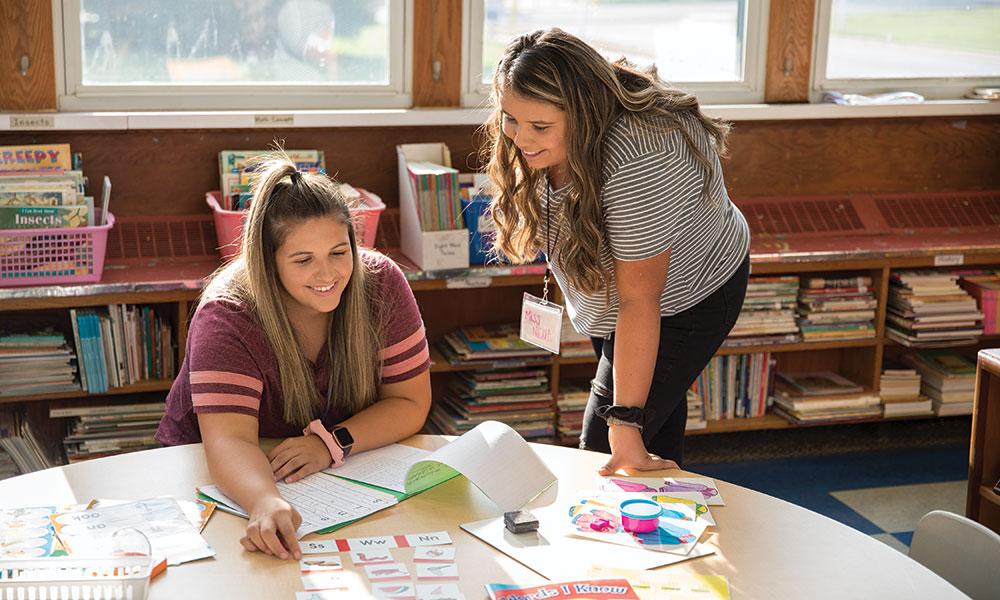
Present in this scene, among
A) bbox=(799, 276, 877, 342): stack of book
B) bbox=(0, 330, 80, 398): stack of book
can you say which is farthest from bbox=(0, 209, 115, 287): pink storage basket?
bbox=(799, 276, 877, 342): stack of book

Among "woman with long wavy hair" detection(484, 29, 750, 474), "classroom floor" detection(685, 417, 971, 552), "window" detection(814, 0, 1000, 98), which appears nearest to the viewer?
"woman with long wavy hair" detection(484, 29, 750, 474)

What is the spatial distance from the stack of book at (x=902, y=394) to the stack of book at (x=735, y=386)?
42 cm

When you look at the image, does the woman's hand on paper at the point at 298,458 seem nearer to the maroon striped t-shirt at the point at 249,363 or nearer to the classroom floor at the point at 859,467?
the maroon striped t-shirt at the point at 249,363

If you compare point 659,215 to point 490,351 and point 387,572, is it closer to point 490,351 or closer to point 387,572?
point 387,572

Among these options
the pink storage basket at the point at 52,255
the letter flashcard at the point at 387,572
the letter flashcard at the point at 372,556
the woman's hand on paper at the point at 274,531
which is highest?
the pink storage basket at the point at 52,255

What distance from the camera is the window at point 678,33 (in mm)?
3965

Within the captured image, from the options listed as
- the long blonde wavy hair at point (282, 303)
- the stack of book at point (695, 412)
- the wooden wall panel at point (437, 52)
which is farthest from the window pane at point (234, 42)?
the long blonde wavy hair at point (282, 303)

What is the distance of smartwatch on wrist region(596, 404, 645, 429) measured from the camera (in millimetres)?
2105

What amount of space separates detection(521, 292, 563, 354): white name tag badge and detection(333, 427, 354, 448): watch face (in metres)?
0.45

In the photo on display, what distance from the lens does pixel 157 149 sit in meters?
3.56

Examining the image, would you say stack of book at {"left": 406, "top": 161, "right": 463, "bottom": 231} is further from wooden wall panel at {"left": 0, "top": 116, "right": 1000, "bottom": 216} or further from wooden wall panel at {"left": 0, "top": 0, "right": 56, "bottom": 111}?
wooden wall panel at {"left": 0, "top": 0, "right": 56, "bottom": 111}

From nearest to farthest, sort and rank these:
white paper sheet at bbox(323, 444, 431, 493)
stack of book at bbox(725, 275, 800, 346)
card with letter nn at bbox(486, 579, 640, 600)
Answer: card with letter nn at bbox(486, 579, 640, 600)
white paper sheet at bbox(323, 444, 431, 493)
stack of book at bbox(725, 275, 800, 346)

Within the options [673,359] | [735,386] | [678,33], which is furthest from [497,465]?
[678,33]

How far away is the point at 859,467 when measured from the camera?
400 cm
